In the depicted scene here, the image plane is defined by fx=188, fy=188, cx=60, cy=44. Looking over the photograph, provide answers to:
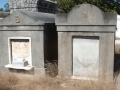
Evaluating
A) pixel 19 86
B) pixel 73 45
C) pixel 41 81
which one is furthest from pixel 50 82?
pixel 73 45

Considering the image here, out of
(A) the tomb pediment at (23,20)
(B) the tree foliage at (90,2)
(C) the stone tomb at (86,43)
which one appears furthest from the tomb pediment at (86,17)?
(B) the tree foliage at (90,2)

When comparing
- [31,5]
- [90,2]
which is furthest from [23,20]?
[90,2]

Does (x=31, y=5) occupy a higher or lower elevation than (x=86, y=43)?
higher

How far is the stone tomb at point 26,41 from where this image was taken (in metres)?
6.96

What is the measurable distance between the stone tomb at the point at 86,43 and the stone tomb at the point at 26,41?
2.50 ft

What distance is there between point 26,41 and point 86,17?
2.56 metres

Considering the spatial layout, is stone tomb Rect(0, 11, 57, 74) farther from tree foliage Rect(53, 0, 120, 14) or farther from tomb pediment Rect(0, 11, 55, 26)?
tree foliage Rect(53, 0, 120, 14)

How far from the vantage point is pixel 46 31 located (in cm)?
708

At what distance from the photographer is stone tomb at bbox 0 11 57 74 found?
6.96m

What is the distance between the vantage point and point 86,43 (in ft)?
20.9

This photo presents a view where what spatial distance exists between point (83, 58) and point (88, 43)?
551mm

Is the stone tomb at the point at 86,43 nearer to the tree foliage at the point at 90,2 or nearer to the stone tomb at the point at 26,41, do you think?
the stone tomb at the point at 26,41

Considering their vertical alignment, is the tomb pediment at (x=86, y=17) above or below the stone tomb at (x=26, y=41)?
above

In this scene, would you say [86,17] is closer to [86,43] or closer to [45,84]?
[86,43]
